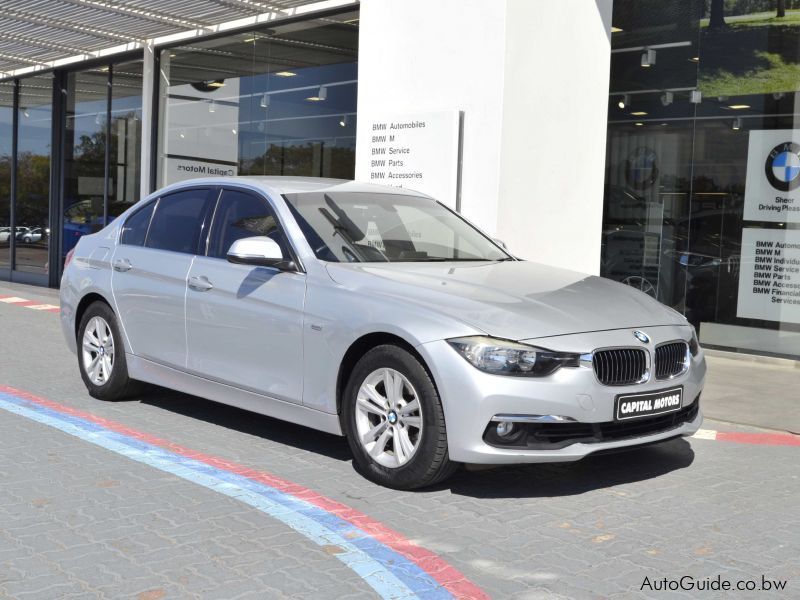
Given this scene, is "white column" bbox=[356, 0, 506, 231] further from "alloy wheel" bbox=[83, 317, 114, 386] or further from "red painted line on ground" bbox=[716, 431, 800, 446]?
"alloy wheel" bbox=[83, 317, 114, 386]

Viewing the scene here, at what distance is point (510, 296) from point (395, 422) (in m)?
0.90

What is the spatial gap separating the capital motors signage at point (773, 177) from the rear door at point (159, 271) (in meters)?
7.07

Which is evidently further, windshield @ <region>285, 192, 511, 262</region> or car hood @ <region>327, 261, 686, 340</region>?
windshield @ <region>285, 192, 511, 262</region>

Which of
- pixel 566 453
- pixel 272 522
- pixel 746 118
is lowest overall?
pixel 272 522

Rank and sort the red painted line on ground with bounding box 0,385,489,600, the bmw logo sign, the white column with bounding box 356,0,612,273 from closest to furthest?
the red painted line on ground with bounding box 0,385,489,600 → the white column with bounding box 356,0,612,273 → the bmw logo sign

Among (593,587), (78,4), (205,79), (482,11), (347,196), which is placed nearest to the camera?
(593,587)

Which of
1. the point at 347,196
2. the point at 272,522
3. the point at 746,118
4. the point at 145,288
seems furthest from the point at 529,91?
the point at 272,522

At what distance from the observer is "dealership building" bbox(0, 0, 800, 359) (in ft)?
33.2

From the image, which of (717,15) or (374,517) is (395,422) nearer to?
(374,517)

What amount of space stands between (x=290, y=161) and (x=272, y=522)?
33.8 feet

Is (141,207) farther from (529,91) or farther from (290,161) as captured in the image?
(290,161)

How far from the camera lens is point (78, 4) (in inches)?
536

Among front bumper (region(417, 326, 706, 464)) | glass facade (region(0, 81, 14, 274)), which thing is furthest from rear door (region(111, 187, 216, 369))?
glass facade (region(0, 81, 14, 274))

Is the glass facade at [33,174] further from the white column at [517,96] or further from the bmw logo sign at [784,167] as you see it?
the bmw logo sign at [784,167]
